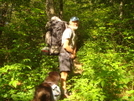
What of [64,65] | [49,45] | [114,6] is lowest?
[64,65]

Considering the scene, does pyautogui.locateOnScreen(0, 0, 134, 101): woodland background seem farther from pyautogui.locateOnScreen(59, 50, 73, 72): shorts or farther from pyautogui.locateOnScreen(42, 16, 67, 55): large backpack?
pyautogui.locateOnScreen(42, 16, 67, 55): large backpack

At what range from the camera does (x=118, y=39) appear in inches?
329

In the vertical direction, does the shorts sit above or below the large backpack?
below

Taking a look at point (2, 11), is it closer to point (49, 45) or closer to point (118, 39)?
point (49, 45)

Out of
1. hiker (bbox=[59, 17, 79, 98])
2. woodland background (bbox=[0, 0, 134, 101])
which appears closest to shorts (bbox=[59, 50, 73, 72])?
hiker (bbox=[59, 17, 79, 98])

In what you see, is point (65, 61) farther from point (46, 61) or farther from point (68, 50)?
point (46, 61)

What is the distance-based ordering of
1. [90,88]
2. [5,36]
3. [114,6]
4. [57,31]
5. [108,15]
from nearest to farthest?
[90,88] → [57,31] → [5,36] → [108,15] → [114,6]

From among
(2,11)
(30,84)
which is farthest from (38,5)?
(30,84)

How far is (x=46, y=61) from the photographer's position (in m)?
5.77

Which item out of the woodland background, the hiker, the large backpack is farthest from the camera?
the large backpack

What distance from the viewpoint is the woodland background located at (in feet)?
10.2

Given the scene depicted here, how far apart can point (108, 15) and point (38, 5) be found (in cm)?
412

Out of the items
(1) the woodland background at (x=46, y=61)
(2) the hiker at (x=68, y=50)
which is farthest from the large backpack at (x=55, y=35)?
(1) the woodland background at (x=46, y=61)

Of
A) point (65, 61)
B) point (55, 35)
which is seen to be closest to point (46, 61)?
point (65, 61)
